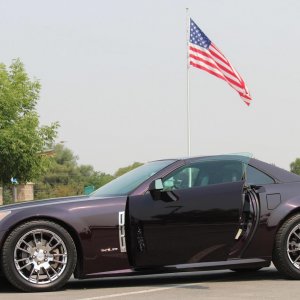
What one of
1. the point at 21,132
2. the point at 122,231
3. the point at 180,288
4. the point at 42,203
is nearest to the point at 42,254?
the point at 42,203

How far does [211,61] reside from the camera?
22641mm

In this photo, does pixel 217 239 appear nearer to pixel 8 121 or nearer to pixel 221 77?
pixel 221 77

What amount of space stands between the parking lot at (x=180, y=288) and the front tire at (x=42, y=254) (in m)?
0.17

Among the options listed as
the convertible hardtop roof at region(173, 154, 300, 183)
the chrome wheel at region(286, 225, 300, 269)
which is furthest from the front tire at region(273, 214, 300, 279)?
the convertible hardtop roof at region(173, 154, 300, 183)

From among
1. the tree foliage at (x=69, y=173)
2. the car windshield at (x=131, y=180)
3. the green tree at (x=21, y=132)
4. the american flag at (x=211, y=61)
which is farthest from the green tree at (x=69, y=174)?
the car windshield at (x=131, y=180)

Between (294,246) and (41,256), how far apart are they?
2825 mm

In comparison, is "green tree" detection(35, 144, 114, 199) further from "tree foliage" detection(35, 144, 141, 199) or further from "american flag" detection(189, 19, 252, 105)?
"american flag" detection(189, 19, 252, 105)

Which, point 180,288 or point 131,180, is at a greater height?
point 131,180

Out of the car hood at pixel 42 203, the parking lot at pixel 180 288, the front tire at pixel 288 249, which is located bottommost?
the parking lot at pixel 180 288

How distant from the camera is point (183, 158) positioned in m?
8.87

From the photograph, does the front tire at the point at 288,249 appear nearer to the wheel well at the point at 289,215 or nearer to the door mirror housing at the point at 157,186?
the wheel well at the point at 289,215

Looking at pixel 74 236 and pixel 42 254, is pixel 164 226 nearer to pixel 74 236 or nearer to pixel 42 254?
pixel 74 236

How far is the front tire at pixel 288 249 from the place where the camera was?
8594 mm

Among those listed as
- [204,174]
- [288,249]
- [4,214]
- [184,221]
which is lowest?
[288,249]
